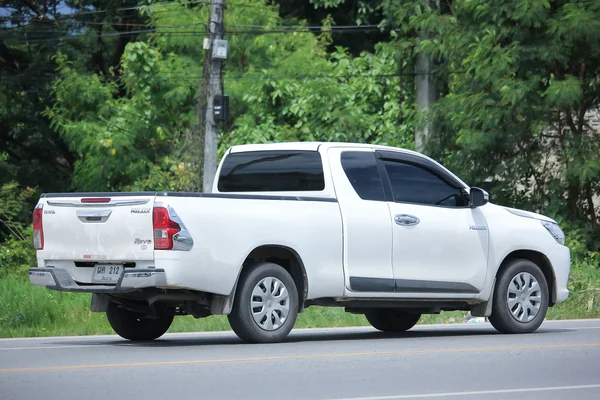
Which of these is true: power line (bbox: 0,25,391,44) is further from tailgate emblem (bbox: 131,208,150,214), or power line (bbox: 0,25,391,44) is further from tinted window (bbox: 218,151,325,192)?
tailgate emblem (bbox: 131,208,150,214)

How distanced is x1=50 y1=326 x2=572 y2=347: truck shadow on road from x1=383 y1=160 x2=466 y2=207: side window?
4.85 feet

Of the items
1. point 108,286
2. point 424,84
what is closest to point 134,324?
point 108,286

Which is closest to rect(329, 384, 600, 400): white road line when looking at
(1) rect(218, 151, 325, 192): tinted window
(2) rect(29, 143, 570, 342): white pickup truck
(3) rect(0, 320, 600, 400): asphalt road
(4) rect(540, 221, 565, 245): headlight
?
(3) rect(0, 320, 600, 400): asphalt road

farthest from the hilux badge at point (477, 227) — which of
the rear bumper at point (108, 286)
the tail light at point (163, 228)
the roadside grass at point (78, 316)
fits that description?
the rear bumper at point (108, 286)

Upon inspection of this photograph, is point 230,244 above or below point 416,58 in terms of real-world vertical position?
below

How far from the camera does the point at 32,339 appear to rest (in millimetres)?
13961

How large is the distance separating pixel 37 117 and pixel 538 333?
2664 cm

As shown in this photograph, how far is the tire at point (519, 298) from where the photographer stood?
13922mm

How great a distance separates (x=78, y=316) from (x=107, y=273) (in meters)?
4.43

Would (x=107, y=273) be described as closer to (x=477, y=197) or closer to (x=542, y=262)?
(x=477, y=197)

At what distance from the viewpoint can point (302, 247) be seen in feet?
40.9

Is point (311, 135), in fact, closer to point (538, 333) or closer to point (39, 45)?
point (39, 45)

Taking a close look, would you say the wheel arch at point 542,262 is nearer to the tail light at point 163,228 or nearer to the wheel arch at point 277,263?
the wheel arch at point 277,263

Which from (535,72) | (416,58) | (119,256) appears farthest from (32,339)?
(416,58)
